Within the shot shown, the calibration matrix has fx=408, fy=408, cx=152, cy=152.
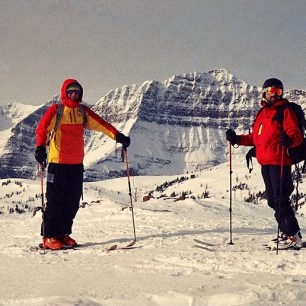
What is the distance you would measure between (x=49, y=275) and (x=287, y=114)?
3.92 metres

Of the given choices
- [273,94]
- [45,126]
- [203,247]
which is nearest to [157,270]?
[203,247]

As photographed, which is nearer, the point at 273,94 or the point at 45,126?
the point at 273,94

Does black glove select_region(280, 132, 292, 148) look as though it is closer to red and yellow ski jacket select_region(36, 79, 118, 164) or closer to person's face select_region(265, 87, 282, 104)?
person's face select_region(265, 87, 282, 104)

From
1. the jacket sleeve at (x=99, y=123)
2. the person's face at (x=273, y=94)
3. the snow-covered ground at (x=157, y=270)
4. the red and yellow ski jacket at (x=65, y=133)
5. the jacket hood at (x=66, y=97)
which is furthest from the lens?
the jacket sleeve at (x=99, y=123)

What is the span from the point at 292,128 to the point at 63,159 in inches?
147

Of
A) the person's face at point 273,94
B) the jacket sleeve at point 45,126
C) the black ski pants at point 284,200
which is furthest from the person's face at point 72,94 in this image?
the black ski pants at point 284,200

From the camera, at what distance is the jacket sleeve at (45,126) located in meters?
6.76

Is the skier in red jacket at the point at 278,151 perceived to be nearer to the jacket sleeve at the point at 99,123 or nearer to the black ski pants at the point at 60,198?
the jacket sleeve at the point at 99,123

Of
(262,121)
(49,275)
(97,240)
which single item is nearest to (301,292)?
Answer: (49,275)

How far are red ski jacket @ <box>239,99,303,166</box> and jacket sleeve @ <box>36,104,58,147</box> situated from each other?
11.1ft

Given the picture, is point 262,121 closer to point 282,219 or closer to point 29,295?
point 282,219

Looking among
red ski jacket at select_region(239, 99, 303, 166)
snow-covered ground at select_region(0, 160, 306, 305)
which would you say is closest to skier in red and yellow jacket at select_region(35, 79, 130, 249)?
snow-covered ground at select_region(0, 160, 306, 305)

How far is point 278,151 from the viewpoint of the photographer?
19.8 feet

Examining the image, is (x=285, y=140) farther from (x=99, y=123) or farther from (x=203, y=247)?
(x=99, y=123)
